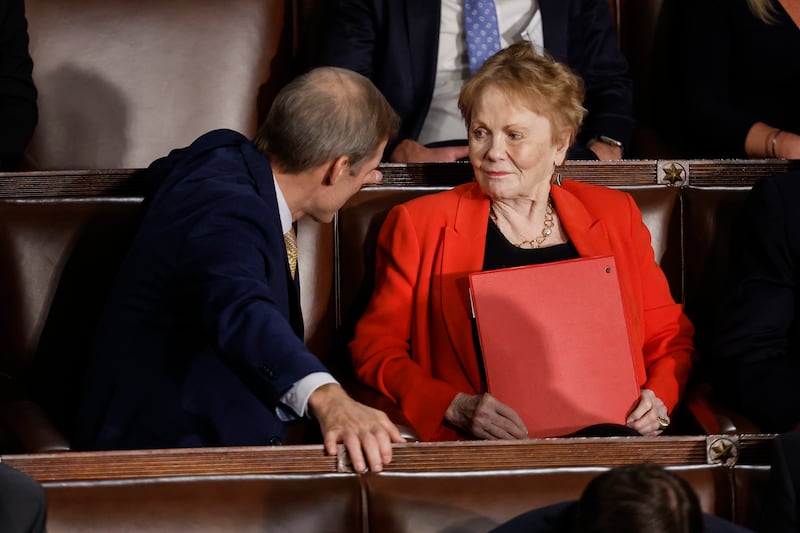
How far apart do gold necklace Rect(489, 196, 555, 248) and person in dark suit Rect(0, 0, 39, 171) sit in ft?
3.13

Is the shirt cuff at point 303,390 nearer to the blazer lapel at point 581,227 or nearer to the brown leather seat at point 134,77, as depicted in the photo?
the blazer lapel at point 581,227

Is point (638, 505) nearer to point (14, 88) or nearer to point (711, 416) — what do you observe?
point (711, 416)

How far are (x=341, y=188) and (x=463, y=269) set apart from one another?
0.24 metres

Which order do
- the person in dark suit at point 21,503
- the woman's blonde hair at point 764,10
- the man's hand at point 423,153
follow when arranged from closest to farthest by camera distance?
the person in dark suit at point 21,503 < the man's hand at point 423,153 < the woman's blonde hair at point 764,10

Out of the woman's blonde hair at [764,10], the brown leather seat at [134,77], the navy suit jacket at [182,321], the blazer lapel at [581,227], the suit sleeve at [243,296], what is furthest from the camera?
the brown leather seat at [134,77]

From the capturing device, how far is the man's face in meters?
1.56

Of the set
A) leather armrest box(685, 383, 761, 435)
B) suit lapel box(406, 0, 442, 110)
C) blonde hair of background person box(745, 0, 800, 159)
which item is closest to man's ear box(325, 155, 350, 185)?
leather armrest box(685, 383, 761, 435)

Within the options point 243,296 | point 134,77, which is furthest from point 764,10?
point 243,296

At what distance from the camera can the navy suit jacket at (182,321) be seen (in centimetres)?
133

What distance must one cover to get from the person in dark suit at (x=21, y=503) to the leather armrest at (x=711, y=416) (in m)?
0.89

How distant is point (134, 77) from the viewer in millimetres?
2279

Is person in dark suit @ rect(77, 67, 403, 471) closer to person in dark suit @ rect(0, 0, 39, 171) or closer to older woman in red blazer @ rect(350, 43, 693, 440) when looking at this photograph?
older woman in red blazer @ rect(350, 43, 693, 440)

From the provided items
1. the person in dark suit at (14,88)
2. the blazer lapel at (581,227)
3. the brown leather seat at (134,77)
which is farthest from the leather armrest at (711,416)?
the person in dark suit at (14,88)

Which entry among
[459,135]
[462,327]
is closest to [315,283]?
[462,327]
